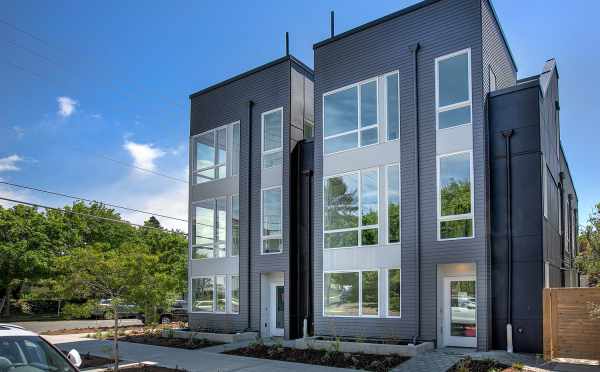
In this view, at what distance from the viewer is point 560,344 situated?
1195 cm

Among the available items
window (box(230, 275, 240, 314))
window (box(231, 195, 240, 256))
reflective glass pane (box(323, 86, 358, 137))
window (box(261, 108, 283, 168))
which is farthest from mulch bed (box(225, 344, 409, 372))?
reflective glass pane (box(323, 86, 358, 137))

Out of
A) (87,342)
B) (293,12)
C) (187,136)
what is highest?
(293,12)

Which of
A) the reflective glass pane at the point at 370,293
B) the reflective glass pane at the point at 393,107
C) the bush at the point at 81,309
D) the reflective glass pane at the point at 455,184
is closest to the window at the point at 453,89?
the reflective glass pane at the point at 455,184

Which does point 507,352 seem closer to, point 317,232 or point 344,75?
point 317,232

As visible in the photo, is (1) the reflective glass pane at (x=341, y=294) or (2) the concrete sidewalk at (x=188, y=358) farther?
(1) the reflective glass pane at (x=341, y=294)

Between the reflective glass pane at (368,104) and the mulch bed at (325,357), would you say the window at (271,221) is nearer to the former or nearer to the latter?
the mulch bed at (325,357)

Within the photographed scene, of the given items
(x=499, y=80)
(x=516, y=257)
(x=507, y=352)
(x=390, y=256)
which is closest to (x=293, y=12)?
(x=499, y=80)

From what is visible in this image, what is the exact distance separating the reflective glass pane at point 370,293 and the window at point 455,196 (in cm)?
236

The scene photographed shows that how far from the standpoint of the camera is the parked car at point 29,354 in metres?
5.66

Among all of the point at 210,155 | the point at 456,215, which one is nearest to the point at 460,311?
the point at 456,215

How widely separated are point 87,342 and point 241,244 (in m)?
6.22

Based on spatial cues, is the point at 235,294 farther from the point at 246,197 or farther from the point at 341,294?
the point at 341,294

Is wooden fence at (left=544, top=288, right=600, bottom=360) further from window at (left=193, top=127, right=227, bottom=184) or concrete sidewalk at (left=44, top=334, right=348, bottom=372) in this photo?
window at (left=193, top=127, right=227, bottom=184)

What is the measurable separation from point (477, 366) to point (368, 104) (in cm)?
813
